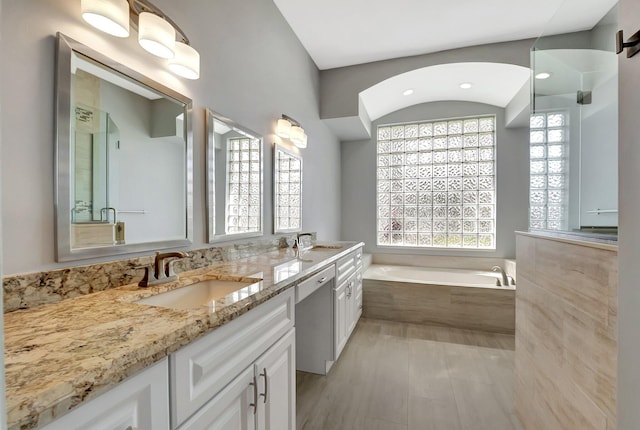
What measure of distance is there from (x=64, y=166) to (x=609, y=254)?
6.22ft

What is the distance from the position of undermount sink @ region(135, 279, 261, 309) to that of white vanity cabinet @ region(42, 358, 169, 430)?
41 cm

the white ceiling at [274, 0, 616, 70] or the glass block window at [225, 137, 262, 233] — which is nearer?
the glass block window at [225, 137, 262, 233]

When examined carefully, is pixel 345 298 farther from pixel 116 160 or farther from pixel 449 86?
pixel 449 86

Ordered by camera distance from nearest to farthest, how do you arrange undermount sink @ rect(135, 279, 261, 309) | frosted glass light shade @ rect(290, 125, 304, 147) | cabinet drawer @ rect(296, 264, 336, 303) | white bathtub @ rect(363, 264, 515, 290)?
undermount sink @ rect(135, 279, 261, 309) < cabinet drawer @ rect(296, 264, 336, 303) < frosted glass light shade @ rect(290, 125, 304, 147) < white bathtub @ rect(363, 264, 515, 290)

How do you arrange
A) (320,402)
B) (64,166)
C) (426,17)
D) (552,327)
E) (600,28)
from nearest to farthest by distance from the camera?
(64,166)
(552,327)
(600,28)
(320,402)
(426,17)

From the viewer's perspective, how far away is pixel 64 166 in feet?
3.24

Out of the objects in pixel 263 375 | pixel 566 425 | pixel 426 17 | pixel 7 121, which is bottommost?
pixel 566 425

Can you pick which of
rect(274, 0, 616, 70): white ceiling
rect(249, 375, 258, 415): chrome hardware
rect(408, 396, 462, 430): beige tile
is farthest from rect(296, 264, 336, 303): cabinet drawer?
rect(274, 0, 616, 70): white ceiling

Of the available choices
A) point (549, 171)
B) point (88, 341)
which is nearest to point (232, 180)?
point (88, 341)

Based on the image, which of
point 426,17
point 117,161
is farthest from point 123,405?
point 426,17

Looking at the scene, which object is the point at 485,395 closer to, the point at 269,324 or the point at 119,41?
the point at 269,324

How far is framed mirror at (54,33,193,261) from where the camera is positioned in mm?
998

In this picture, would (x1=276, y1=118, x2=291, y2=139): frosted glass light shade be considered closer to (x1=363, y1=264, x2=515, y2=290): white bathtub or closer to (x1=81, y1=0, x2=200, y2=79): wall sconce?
(x1=81, y1=0, x2=200, y2=79): wall sconce

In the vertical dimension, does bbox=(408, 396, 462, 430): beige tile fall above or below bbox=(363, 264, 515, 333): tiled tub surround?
below
